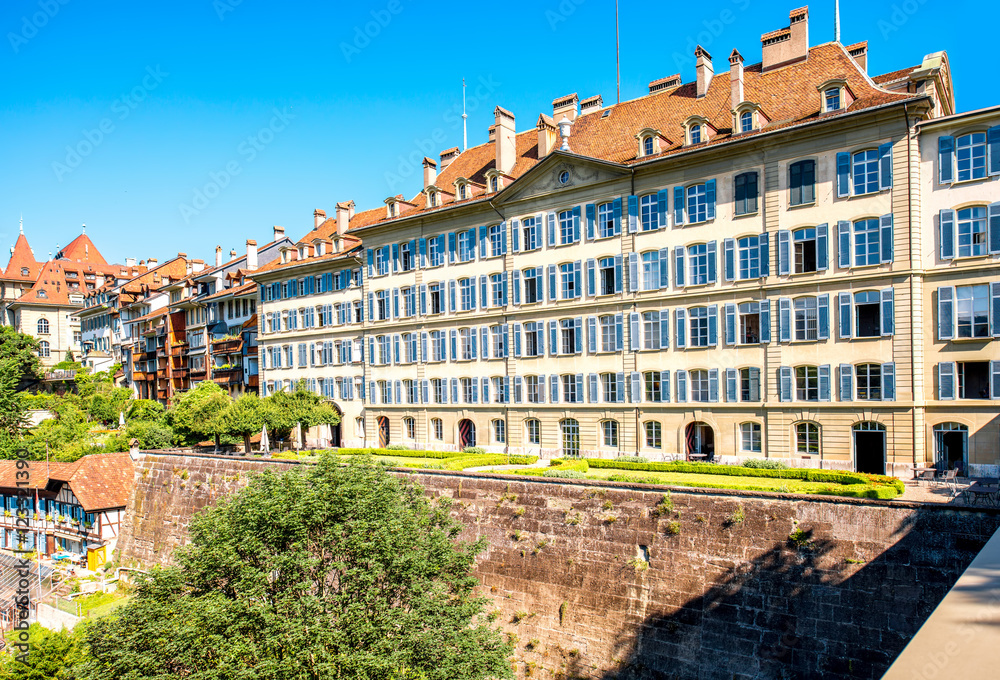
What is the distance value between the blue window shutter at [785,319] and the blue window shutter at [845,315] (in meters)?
2.26

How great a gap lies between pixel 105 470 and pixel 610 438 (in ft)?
108

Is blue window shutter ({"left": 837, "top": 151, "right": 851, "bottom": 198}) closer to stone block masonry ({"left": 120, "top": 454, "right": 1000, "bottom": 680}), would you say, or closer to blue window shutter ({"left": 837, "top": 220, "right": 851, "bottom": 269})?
blue window shutter ({"left": 837, "top": 220, "right": 851, "bottom": 269})

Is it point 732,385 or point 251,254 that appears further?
point 251,254

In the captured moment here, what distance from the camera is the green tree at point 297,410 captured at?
168 feet

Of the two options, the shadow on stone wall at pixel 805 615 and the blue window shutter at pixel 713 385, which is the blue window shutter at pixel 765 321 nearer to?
the blue window shutter at pixel 713 385

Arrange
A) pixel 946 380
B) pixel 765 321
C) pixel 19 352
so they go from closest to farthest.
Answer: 1. pixel 946 380
2. pixel 765 321
3. pixel 19 352

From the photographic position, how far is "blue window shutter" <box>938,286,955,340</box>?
30.8 metres

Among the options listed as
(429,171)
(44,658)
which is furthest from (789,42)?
(44,658)

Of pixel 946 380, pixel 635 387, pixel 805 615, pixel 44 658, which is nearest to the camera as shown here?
pixel 805 615

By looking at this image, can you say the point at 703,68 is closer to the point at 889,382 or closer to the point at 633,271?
the point at 633,271

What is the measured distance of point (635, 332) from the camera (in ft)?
129

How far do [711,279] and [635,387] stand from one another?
23.4ft

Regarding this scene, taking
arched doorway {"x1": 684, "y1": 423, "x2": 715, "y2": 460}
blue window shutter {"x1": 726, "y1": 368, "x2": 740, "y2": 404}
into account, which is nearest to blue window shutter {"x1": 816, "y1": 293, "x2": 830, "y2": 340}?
blue window shutter {"x1": 726, "y1": 368, "x2": 740, "y2": 404}

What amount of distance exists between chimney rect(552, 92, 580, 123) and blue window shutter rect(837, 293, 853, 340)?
74.8ft
